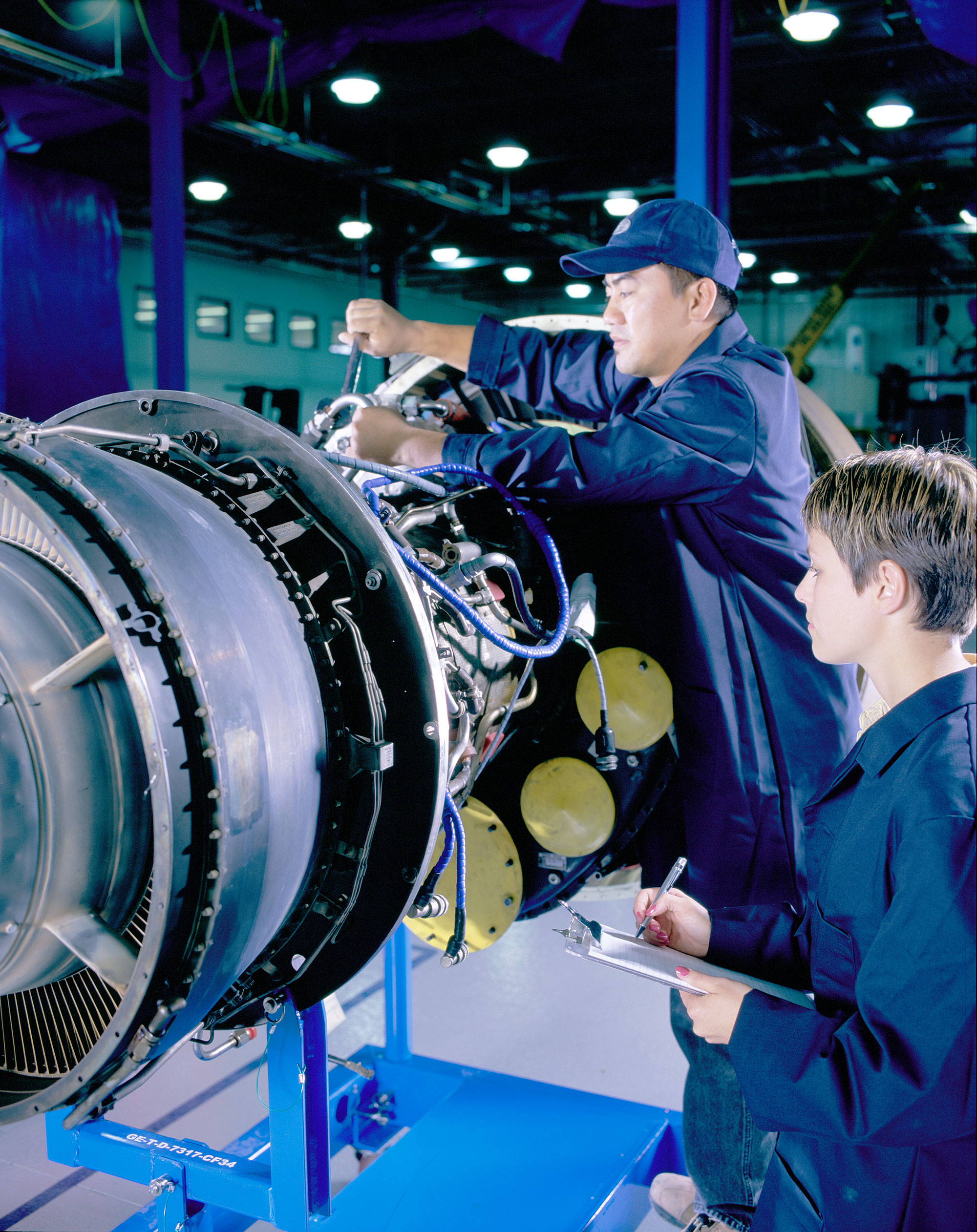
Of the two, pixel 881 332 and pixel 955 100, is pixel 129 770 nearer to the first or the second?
pixel 955 100

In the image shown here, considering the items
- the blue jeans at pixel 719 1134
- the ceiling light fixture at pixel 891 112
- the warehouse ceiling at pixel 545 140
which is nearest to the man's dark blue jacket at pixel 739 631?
the blue jeans at pixel 719 1134

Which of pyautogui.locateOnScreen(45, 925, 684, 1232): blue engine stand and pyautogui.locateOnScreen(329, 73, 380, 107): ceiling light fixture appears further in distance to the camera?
pyautogui.locateOnScreen(329, 73, 380, 107): ceiling light fixture

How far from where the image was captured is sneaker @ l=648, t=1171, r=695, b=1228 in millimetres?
1862

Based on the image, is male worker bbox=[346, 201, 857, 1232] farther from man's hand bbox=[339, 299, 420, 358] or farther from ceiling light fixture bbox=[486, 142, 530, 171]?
ceiling light fixture bbox=[486, 142, 530, 171]

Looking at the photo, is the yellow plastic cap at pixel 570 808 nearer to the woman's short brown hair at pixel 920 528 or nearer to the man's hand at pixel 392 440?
the man's hand at pixel 392 440

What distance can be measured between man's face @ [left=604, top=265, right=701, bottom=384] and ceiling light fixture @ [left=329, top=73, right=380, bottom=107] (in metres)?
4.60

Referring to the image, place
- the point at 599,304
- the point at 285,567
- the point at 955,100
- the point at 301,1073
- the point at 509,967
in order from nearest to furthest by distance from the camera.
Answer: the point at 285,567, the point at 301,1073, the point at 509,967, the point at 955,100, the point at 599,304

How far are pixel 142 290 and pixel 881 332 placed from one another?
956 cm

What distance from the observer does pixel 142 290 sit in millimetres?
11297

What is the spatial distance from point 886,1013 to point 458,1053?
1.92 m

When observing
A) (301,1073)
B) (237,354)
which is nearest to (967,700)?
(301,1073)

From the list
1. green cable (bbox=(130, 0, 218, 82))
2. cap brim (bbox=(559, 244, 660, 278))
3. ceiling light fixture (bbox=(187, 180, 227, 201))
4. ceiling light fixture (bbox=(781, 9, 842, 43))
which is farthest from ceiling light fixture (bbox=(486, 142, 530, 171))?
cap brim (bbox=(559, 244, 660, 278))

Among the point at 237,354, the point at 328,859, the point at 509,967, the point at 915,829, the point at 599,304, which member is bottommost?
the point at 509,967

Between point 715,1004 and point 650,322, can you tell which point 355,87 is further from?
point 715,1004
